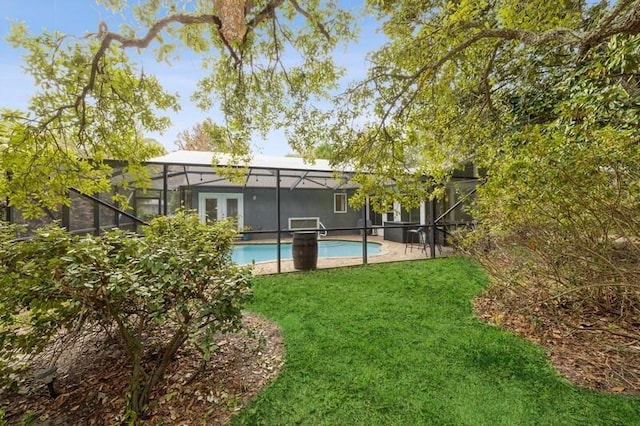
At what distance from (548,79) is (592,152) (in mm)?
4133

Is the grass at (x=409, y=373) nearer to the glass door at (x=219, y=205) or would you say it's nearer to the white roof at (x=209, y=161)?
the white roof at (x=209, y=161)

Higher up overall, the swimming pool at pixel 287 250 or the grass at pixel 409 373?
the swimming pool at pixel 287 250

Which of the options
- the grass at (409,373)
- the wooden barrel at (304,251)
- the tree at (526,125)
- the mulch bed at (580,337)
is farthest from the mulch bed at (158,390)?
the wooden barrel at (304,251)

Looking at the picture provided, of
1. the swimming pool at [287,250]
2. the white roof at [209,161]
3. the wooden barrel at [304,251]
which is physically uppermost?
the white roof at [209,161]

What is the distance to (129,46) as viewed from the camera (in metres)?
3.71

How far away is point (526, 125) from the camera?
3.57m

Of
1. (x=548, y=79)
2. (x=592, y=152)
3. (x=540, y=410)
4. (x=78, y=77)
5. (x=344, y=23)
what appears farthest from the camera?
(x=548, y=79)

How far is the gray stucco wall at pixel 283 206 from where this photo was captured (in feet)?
44.6

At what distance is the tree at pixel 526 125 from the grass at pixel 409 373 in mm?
928

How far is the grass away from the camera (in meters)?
2.30

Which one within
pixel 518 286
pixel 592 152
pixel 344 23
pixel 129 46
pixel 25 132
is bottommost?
pixel 518 286

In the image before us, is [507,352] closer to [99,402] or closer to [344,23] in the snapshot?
[99,402]

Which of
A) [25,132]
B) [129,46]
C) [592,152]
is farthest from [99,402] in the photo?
[592,152]

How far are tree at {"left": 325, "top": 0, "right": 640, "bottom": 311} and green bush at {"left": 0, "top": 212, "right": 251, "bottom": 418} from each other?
8.54 feet
